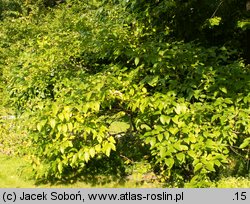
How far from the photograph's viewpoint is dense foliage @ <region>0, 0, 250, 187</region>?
4559 millimetres

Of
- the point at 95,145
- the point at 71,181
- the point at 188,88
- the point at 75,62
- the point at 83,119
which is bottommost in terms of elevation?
the point at 71,181

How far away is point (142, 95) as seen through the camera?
16.0 ft

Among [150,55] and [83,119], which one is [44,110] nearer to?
[83,119]

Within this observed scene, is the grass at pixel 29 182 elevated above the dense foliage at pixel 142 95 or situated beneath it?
situated beneath

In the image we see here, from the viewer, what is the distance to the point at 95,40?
19.1 feet

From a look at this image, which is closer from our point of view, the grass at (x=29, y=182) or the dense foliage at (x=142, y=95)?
the dense foliage at (x=142, y=95)

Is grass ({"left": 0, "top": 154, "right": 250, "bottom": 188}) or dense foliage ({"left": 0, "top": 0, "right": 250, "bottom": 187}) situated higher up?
dense foliage ({"left": 0, "top": 0, "right": 250, "bottom": 187})

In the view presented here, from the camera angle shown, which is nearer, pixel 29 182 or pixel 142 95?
pixel 142 95

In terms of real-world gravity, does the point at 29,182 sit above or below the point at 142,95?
below

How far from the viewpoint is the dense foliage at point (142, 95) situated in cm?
456

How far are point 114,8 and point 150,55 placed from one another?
7.55ft

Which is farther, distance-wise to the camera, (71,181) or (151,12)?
(151,12)

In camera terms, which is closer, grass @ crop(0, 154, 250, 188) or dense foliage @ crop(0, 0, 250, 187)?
dense foliage @ crop(0, 0, 250, 187)

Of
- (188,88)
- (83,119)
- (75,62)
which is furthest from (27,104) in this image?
(188,88)
